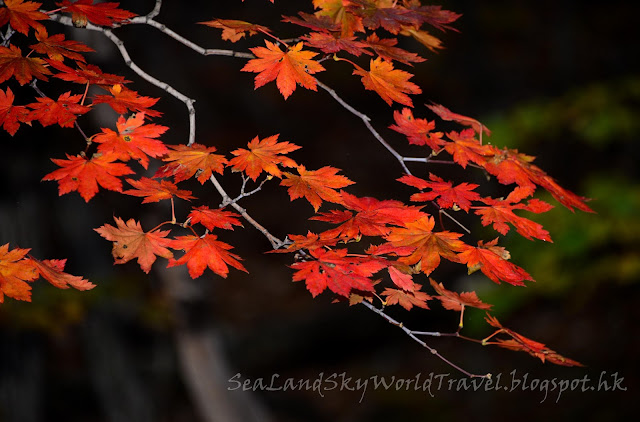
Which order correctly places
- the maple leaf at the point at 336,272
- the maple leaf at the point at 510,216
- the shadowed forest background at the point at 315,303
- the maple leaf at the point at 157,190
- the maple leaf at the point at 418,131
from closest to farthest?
the maple leaf at the point at 336,272, the maple leaf at the point at 157,190, the maple leaf at the point at 510,216, the maple leaf at the point at 418,131, the shadowed forest background at the point at 315,303

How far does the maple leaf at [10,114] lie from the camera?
1.54m

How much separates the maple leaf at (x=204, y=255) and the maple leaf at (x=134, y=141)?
0.23m

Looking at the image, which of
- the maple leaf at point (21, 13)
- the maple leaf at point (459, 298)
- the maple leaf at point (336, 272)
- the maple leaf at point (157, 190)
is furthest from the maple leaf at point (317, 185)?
the maple leaf at point (21, 13)

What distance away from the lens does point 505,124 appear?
4473mm

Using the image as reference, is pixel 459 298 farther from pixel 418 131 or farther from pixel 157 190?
pixel 157 190

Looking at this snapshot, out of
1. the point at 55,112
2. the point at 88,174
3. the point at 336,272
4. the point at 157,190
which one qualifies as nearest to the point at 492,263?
the point at 336,272

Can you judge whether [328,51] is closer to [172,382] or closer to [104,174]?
[104,174]

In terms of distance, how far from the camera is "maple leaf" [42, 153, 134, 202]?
1427 mm

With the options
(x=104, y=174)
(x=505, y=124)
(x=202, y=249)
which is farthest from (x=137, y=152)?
(x=505, y=124)

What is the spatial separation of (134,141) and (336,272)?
627mm

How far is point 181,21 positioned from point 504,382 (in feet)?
31.6

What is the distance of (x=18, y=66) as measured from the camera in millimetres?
1548

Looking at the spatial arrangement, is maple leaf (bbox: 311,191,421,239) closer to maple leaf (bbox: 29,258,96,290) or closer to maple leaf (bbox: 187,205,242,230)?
maple leaf (bbox: 187,205,242,230)

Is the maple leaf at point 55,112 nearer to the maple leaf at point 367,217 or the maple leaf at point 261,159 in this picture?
the maple leaf at point 261,159
